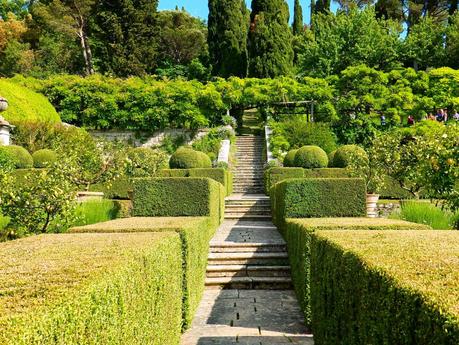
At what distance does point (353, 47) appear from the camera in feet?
92.0

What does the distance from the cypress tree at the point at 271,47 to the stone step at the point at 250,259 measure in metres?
21.8

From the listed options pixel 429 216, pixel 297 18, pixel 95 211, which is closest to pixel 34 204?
pixel 95 211

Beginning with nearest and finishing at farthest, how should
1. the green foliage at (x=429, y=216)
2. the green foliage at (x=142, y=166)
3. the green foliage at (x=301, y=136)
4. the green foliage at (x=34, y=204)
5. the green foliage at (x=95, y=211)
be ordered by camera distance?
the green foliage at (x=34, y=204) → the green foliage at (x=429, y=216) → the green foliage at (x=95, y=211) → the green foliage at (x=142, y=166) → the green foliage at (x=301, y=136)

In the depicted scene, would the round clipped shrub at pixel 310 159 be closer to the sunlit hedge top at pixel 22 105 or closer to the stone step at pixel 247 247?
the stone step at pixel 247 247

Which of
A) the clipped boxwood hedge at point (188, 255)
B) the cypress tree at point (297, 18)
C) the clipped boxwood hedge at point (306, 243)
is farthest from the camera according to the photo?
the cypress tree at point (297, 18)

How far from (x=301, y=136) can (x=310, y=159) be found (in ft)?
18.3

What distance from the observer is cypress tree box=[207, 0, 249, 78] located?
1254 inches

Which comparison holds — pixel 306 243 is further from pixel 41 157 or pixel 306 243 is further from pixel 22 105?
pixel 22 105

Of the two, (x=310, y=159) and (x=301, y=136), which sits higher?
(x=301, y=136)

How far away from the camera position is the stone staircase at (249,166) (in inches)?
724

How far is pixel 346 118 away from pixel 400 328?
22876mm

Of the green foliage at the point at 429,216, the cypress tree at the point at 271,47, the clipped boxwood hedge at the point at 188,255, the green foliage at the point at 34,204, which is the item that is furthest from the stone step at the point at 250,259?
the cypress tree at the point at 271,47

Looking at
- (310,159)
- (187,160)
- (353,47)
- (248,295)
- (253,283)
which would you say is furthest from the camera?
(353,47)

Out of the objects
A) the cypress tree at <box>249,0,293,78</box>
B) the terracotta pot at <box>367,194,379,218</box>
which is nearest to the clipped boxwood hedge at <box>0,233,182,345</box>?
the terracotta pot at <box>367,194,379,218</box>
